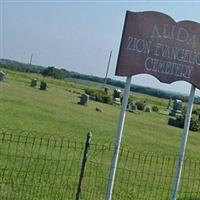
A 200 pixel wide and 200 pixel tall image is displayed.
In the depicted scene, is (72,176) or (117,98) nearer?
(72,176)

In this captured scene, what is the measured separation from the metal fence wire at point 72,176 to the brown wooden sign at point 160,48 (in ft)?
6.91

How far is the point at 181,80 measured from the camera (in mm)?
7148

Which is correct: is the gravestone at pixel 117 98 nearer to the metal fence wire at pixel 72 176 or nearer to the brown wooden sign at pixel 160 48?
the metal fence wire at pixel 72 176

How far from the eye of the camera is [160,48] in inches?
265

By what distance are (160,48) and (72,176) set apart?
3.77 m

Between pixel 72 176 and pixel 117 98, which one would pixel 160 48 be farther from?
pixel 117 98

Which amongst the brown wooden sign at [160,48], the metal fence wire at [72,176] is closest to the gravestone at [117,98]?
the metal fence wire at [72,176]

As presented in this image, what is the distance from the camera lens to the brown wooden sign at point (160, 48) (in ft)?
21.3

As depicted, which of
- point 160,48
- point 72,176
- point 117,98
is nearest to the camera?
point 160,48

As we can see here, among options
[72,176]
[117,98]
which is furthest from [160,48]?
[117,98]

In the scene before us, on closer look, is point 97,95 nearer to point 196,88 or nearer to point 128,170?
point 128,170

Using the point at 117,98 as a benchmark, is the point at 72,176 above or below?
below

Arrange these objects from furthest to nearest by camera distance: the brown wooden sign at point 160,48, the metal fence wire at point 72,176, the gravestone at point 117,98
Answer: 1. the gravestone at point 117,98
2. the metal fence wire at point 72,176
3. the brown wooden sign at point 160,48

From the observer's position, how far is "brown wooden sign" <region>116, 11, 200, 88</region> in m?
6.49
